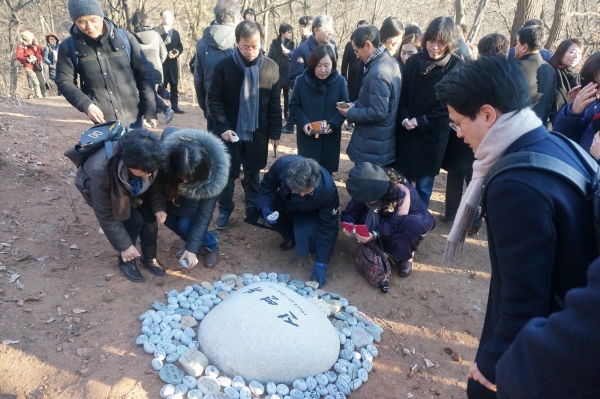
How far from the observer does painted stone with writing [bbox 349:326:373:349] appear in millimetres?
2719

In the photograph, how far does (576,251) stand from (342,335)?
1875mm

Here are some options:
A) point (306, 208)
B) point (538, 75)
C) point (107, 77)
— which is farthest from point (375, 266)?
point (107, 77)

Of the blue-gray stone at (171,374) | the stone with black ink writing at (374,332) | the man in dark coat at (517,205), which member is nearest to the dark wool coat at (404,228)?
the stone with black ink writing at (374,332)

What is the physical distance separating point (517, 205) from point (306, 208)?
234 centimetres

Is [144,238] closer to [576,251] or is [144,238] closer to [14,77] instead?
[576,251]

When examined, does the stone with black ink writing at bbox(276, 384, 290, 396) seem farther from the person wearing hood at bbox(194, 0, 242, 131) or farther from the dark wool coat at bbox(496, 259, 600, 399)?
the person wearing hood at bbox(194, 0, 242, 131)

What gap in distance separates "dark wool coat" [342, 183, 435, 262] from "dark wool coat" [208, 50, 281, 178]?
3.68ft

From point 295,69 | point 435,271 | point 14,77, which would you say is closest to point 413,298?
point 435,271

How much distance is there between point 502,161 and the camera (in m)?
1.13

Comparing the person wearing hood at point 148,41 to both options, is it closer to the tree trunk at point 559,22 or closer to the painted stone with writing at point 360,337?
the painted stone with writing at point 360,337

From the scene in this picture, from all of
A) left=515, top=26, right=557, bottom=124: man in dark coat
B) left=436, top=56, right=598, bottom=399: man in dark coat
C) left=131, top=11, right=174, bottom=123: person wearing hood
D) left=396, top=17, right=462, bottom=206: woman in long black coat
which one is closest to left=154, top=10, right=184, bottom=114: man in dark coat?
left=131, top=11, right=174, bottom=123: person wearing hood

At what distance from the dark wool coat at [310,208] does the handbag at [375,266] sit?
0.28 metres

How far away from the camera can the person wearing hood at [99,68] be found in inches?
118

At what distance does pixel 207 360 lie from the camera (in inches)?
94.6
